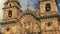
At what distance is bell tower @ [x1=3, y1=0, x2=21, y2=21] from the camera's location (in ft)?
115

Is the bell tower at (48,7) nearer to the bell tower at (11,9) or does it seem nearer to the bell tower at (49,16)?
the bell tower at (49,16)

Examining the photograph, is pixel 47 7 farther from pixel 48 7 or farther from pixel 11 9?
pixel 11 9

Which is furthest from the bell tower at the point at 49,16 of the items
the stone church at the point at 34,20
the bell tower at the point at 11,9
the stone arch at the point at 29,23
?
the bell tower at the point at 11,9

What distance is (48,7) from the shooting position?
3322 cm

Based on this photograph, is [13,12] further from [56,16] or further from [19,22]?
[56,16]

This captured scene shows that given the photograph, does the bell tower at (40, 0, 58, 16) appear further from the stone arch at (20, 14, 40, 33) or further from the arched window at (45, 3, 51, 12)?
the stone arch at (20, 14, 40, 33)

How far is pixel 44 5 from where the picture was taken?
33.4 metres

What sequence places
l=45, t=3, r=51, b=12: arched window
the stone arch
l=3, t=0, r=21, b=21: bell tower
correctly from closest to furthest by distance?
the stone arch < l=45, t=3, r=51, b=12: arched window < l=3, t=0, r=21, b=21: bell tower

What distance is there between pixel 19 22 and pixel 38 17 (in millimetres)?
3326

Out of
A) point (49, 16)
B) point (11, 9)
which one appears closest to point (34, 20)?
point (49, 16)

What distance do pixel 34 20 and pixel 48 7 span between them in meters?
3.16

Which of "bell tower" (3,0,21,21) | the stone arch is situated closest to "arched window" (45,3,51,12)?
the stone arch

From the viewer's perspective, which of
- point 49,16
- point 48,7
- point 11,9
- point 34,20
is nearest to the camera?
point 49,16

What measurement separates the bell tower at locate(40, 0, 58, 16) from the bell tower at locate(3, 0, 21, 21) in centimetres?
461
